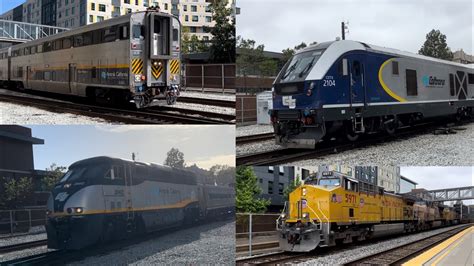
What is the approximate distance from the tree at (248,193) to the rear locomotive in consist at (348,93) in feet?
2.51

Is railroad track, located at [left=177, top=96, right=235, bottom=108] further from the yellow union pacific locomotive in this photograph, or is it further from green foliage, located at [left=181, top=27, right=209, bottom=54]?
the yellow union pacific locomotive

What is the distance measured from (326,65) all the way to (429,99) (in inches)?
112

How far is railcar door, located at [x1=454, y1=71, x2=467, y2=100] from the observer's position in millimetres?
8469

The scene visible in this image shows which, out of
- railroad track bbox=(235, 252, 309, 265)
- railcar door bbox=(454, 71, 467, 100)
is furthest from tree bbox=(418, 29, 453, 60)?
railroad track bbox=(235, 252, 309, 265)

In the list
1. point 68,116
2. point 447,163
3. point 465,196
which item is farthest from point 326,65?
point 68,116

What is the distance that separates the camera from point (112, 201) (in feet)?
15.0

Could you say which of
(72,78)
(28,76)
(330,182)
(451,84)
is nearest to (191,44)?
(72,78)

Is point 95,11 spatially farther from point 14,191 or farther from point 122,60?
point 14,191

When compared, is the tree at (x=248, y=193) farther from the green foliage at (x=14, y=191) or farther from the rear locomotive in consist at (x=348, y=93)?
the green foliage at (x=14, y=191)

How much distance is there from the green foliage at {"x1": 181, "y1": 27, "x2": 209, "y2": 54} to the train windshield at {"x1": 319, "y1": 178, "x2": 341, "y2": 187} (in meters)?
3.36

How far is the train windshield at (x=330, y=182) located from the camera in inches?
253

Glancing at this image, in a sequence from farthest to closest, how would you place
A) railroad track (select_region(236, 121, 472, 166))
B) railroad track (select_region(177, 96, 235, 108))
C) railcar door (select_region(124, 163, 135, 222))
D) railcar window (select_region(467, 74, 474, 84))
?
1. railcar window (select_region(467, 74, 474, 84))
2. railroad track (select_region(177, 96, 235, 108))
3. railroad track (select_region(236, 121, 472, 166))
4. railcar door (select_region(124, 163, 135, 222))

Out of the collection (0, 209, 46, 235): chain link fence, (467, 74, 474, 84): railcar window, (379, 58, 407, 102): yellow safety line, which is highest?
(467, 74, 474, 84): railcar window

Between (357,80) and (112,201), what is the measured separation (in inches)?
162
